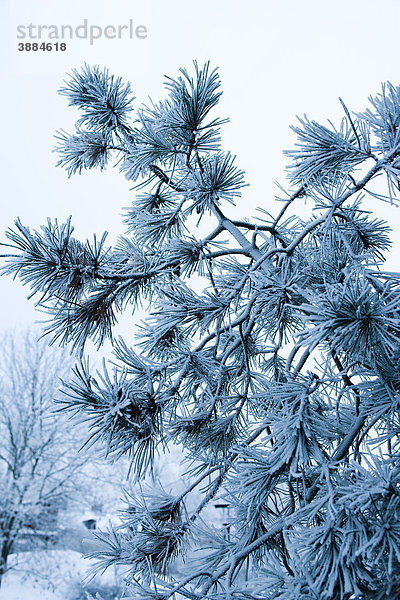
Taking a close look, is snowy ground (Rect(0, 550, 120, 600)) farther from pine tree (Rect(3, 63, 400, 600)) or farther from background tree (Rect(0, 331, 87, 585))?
pine tree (Rect(3, 63, 400, 600))

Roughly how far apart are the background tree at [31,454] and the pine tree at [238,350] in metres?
4.34

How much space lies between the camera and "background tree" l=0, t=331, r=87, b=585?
483 cm

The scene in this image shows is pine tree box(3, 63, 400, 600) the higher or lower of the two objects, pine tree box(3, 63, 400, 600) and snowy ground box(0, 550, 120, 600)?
the higher

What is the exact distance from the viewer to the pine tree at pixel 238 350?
0.45 meters

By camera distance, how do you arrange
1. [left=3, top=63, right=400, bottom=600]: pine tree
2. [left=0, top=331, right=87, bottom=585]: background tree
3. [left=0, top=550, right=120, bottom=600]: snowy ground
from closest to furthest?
[left=3, top=63, right=400, bottom=600]: pine tree < [left=0, top=331, right=87, bottom=585]: background tree < [left=0, top=550, right=120, bottom=600]: snowy ground

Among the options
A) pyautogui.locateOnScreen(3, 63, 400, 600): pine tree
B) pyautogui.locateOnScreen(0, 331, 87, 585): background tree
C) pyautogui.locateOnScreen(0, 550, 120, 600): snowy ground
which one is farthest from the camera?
pyautogui.locateOnScreen(0, 550, 120, 600): snowy ground

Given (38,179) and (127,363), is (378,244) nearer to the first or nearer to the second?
(127,363)

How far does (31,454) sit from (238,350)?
16.2ft

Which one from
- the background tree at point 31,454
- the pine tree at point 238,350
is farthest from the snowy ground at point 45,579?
the pine tree at point 238,350

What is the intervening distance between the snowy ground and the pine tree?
16.6 feet

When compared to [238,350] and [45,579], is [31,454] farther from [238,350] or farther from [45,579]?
[238,350]

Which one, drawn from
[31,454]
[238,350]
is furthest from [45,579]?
[238,350]

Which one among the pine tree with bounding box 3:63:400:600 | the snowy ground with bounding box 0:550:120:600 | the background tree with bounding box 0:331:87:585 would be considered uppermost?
the pine tree with bounding box 3:63:400:600

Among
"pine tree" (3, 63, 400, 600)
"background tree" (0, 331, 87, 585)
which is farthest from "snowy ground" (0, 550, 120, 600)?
"pine tree" (3, 63, 400, 600)
